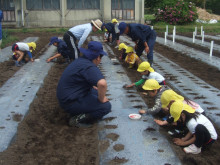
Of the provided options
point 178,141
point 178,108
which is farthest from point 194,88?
point 178,108

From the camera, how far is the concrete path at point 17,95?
136 inches

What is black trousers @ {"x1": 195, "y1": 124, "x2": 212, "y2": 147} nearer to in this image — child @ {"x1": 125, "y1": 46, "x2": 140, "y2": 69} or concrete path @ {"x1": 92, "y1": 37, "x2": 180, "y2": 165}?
concrete path @ {"x1": 92, "y1": 37, "x2": 180, "y2": 165}

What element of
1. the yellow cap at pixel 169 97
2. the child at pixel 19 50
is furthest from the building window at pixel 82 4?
the yellow cap at pixel 169 97

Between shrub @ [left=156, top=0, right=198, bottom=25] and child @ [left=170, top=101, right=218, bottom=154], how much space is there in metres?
20.2

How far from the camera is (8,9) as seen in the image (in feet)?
64.9

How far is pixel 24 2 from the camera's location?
64.8 ft

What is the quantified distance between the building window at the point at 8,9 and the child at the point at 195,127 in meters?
19.3

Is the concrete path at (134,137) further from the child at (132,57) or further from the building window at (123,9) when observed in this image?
the building window at (123,9)

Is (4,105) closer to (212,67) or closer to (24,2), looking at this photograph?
(212,67)

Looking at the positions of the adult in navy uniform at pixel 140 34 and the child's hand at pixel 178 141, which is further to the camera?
the adult in navy uniform at pixel 140 34

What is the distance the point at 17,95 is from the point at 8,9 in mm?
16895

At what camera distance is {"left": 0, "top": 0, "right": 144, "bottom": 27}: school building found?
19828 millimetres

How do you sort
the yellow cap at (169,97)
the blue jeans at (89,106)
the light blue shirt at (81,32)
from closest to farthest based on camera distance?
the yellow cap at (169,97) → the blue jeans at (89,106) → the light blue shirt at (81,32)

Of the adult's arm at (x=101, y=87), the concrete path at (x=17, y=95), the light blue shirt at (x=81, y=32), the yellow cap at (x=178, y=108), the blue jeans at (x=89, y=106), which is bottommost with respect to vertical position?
the concrete path at (x=17, y=95)
